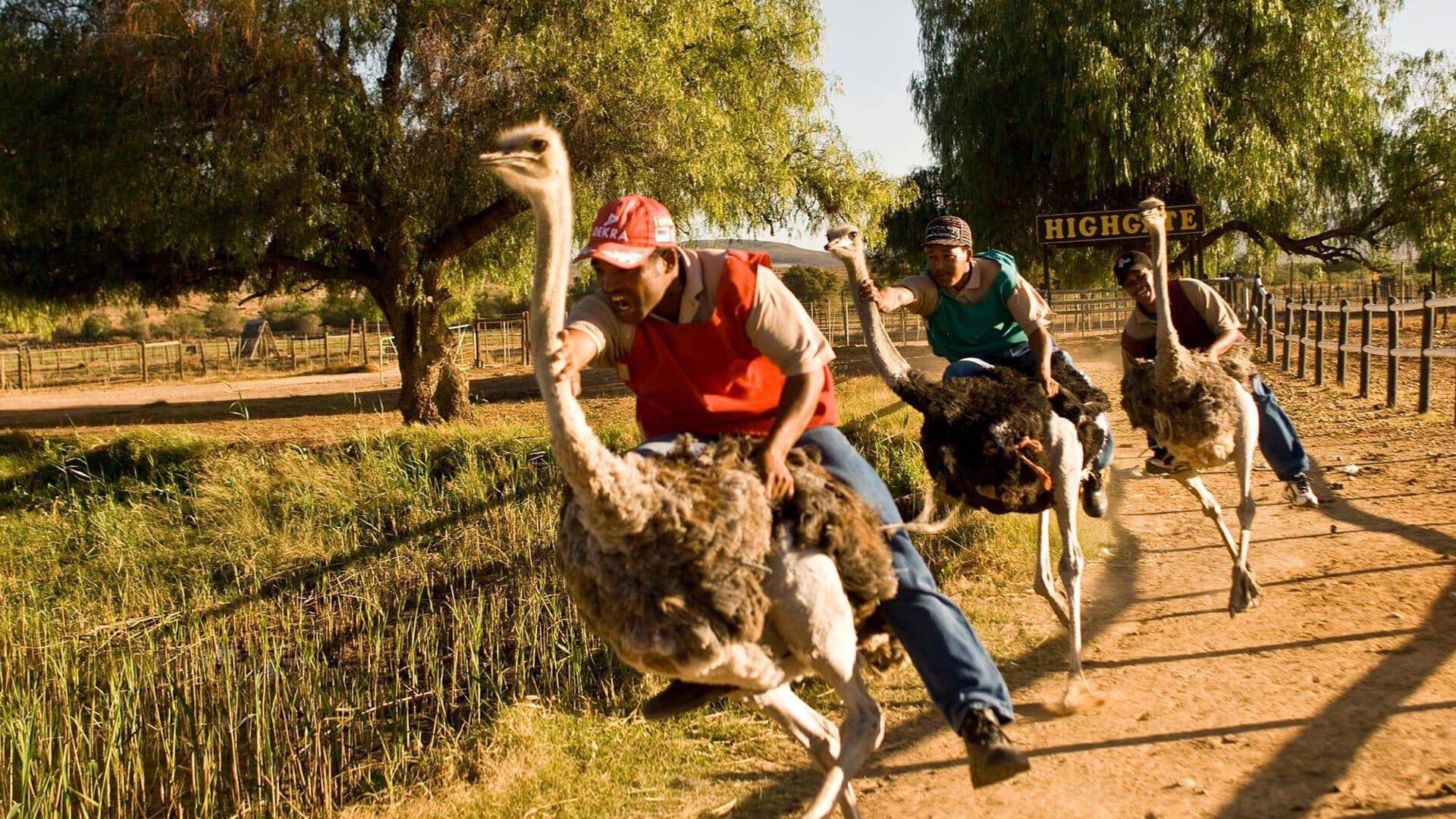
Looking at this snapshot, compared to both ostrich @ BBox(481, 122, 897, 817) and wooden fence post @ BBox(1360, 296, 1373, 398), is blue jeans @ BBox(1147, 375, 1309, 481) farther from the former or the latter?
wooden fence post @ BBox(1360, 296, 1373, 398)

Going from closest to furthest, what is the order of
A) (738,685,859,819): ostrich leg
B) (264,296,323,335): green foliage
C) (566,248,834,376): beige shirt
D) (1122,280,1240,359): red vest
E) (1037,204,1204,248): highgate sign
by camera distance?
(566,248,834,376): beige shirt → (738,685,859,819): ostrich leg → (1122,280,1240,359): red vest → (1037,204,1204,248): highgate sign → (264,296,323,335): green foliage

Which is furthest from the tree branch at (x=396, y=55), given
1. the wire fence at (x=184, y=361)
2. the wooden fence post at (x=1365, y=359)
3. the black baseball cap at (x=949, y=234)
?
the wire fence at (x=184, y=361)

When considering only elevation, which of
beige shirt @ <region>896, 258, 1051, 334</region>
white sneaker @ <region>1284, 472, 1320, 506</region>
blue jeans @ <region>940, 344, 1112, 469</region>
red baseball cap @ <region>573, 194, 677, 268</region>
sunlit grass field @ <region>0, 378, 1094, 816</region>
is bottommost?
sunlit grass field @ <region>0, 378, 1094, 816</region>

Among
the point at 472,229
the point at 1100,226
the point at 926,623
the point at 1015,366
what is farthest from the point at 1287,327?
the point at 926,623

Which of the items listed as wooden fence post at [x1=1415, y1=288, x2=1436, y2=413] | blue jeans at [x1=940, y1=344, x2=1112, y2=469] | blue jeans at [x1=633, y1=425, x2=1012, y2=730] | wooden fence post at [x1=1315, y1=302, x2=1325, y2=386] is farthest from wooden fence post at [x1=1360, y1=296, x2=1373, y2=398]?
blue jeans at [x1=633, y1=425, x2=1012, y2=730]

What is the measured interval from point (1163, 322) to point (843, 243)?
7.25 feet

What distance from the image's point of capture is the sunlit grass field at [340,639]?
5305 millimetres

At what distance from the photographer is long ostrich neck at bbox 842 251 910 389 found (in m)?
5.55

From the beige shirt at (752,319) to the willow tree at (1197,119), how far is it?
68.2ft

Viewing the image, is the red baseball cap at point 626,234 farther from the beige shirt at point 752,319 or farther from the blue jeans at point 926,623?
the blue jeans at point 926,623

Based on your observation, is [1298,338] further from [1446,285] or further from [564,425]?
[564,425]

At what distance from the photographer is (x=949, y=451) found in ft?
19.6

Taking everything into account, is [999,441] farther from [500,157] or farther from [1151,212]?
[500,157]

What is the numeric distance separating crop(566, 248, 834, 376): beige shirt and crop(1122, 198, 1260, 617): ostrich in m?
3.33
